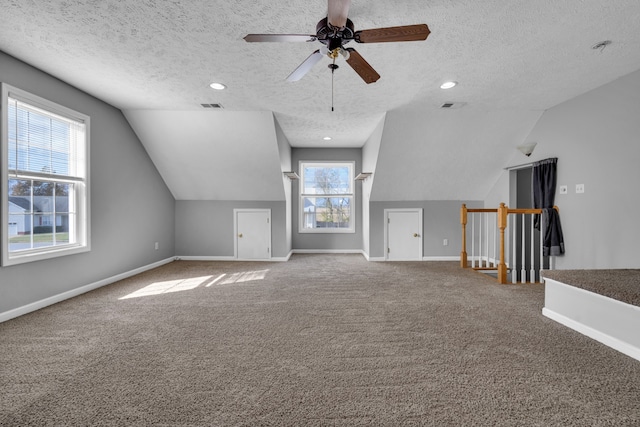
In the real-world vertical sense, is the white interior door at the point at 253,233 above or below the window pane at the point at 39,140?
below

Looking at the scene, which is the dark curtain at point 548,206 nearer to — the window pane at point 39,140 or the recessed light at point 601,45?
the recessed light at point 601,45

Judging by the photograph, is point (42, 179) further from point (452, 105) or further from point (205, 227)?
point (452, 105)

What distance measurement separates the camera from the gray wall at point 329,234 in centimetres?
644

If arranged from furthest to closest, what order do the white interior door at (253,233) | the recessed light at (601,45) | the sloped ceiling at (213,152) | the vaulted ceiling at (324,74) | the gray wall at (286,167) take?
the white interior door at (253,233), the gray wall at (286,167), the sloped ceiling at (213,152), the recessed light at (601,45), the vaulted ceiling at (324,74)

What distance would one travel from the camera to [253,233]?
5.70 m

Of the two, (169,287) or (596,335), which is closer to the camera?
(596,335)

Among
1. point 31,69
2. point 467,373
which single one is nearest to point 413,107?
point 467,373

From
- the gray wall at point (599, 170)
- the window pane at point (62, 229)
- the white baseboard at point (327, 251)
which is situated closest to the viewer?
the gray wall at point (599, 170)

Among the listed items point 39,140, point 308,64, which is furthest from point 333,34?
point 39,140

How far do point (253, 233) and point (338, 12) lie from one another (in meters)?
4.58

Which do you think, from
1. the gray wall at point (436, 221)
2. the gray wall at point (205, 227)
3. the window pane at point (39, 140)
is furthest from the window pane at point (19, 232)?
the gray wall at point (436, 221)

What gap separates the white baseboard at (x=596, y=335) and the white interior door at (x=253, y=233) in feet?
14.5

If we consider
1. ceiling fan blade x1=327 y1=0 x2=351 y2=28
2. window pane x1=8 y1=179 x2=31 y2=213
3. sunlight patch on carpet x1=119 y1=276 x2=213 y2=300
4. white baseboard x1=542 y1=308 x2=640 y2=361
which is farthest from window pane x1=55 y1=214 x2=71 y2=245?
white baseboard x1=542 y1=308 x2=640 y2=361

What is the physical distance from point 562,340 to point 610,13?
248 cm
